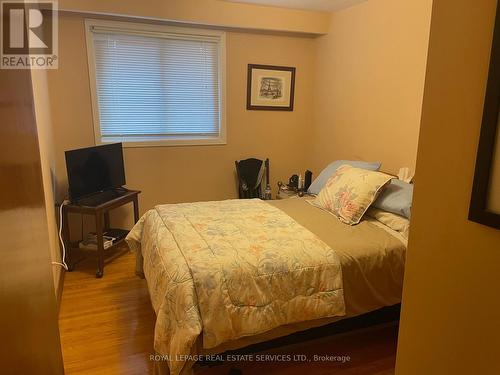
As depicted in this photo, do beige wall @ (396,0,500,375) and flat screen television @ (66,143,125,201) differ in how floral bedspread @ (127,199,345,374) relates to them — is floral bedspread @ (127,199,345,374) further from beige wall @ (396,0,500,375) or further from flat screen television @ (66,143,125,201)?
flat screen television @ (66,143,125,201)

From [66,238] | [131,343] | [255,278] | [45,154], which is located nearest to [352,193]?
[255,278]

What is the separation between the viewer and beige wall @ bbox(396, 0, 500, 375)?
2.58 ft

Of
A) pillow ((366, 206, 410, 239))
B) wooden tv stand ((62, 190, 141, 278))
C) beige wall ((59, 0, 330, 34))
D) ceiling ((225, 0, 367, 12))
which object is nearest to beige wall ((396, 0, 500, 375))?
pillow ((366, 206, 410, 239))

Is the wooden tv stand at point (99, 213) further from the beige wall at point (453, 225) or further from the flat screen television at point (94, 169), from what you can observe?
the beige wall at point (453, 225)

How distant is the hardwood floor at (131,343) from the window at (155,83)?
1.62 meters

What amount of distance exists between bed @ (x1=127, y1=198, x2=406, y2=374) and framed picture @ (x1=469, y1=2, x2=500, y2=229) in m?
1.31

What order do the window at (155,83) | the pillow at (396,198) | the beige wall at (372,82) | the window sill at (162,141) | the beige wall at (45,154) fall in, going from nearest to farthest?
the beige wall at (45,154), the pillow at (396,198), the beige wall at (372,82), the window at (155,83), the window sill at (162,141)

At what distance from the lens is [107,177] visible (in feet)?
11.4

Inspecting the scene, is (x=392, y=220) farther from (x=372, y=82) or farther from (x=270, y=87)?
(x=270, y=87)

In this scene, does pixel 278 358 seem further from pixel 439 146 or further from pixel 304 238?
pixel 439 146

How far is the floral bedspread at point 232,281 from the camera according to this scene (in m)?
1.79

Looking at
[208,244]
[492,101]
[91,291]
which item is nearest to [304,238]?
[208,244]

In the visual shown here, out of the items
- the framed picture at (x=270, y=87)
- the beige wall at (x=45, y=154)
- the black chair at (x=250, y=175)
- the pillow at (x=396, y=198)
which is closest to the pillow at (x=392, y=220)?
the pillow at (x=396, y=198)

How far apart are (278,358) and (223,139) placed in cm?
254
